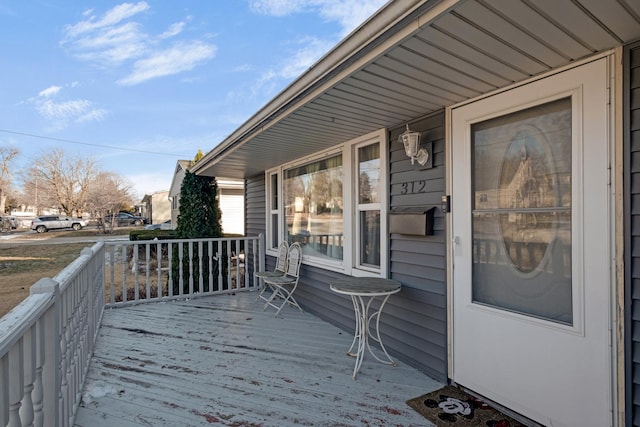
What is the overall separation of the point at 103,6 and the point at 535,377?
11.3m

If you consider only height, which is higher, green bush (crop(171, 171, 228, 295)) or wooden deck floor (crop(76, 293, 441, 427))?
green bush (crop(171, 171, 228, 295))

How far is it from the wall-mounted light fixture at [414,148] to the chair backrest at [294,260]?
2.22 metres

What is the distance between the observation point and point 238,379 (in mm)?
2684

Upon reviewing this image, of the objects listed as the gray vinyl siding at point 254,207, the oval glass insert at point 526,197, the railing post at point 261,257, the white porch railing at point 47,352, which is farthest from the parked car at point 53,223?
the oval glass insert at point 526,197

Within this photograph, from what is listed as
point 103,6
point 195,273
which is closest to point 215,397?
point 195,273

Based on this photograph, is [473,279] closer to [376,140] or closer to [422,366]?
[422,366]

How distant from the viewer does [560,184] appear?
1.95 m

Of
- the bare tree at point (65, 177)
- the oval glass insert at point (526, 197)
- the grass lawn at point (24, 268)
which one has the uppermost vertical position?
the bare tree at point (65, 177)

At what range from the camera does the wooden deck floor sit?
219cm

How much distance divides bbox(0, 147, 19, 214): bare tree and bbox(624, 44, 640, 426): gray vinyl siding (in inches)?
1689

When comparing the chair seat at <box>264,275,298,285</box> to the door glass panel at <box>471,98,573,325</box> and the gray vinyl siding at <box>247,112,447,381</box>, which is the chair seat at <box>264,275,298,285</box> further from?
the door glass panel at <box>471,98,573,325</box>

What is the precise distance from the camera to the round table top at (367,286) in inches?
104

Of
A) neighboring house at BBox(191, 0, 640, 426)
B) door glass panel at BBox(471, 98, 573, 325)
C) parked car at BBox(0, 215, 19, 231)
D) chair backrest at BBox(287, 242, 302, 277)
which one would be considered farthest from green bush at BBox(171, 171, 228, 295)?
parked car at BBox(0, 215, 19, 231)

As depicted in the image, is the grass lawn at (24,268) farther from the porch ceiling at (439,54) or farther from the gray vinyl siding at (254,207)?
the porch ceiling at (439,54)
